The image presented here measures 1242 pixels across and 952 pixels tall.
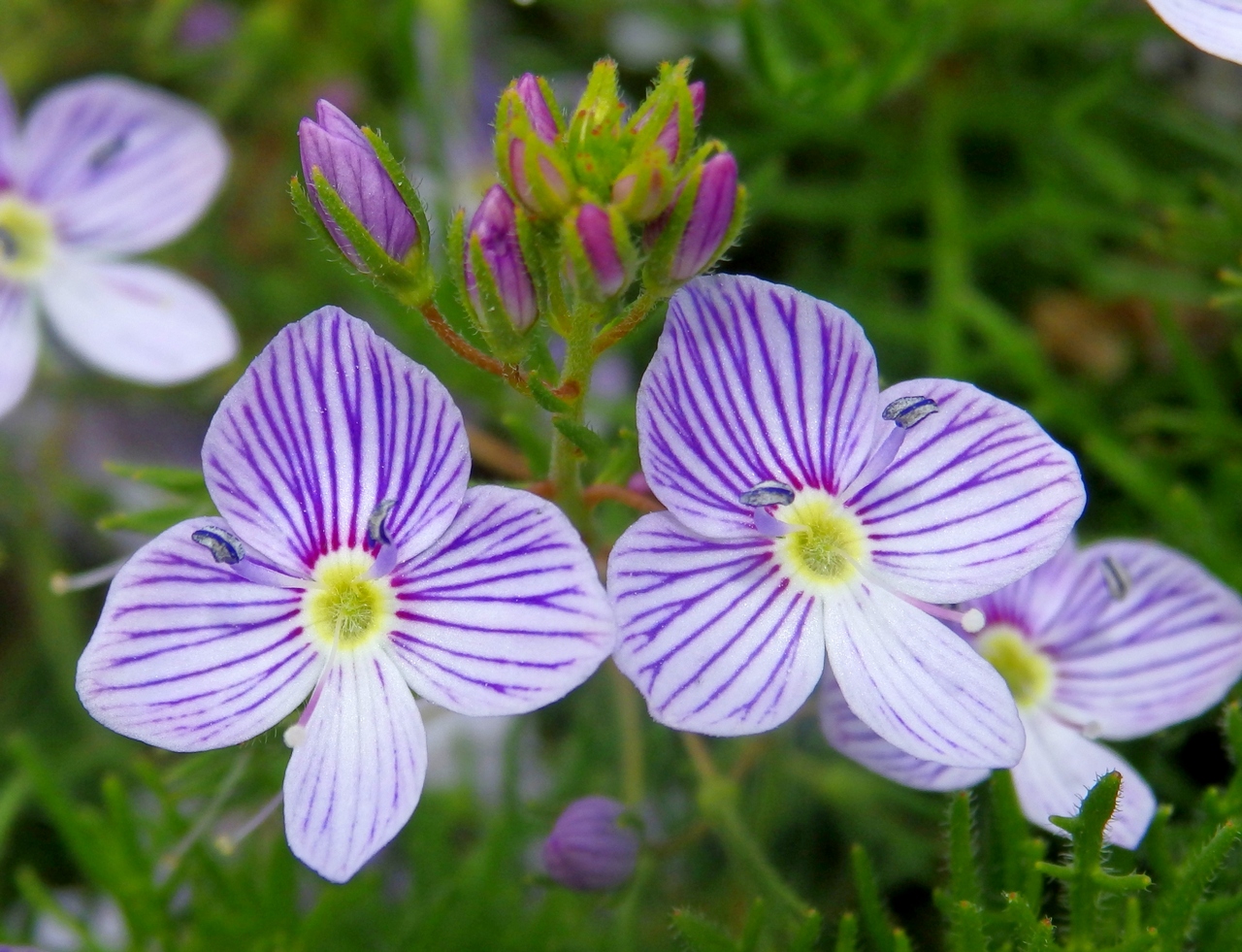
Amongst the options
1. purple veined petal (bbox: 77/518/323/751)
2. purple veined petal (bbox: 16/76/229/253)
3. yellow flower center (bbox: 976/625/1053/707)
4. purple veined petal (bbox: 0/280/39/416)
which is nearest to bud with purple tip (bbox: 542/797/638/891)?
purple veined petal (bbox: 77/518/323/751)

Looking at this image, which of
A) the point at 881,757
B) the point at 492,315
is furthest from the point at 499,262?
the point at 881,757

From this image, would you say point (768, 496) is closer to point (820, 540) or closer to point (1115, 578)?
point (820, 540)

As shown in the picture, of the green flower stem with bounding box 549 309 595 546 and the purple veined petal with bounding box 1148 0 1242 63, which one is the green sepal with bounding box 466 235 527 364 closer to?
the green flower stem with bounding box 549 309 595 546

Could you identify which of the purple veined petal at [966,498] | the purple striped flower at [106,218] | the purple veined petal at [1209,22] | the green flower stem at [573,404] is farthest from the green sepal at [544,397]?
the purple striped flower at [106,218]

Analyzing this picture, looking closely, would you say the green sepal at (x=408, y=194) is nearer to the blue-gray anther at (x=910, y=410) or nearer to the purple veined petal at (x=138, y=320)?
the blue-gray anther at (x=910, y=410)

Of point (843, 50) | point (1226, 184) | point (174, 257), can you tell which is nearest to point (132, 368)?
point (174, 257)

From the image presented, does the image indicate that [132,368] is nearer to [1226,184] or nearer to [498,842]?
[498,842]
